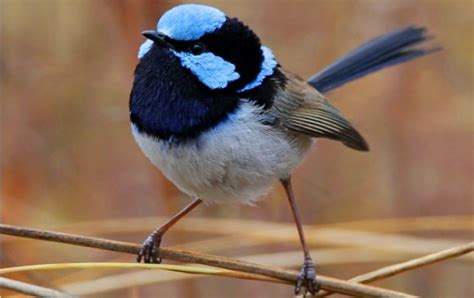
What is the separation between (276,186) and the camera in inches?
123

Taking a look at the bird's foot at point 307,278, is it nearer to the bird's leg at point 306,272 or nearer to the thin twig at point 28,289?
the bird's leg at point 306,272

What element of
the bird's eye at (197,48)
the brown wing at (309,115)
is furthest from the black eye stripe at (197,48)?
the brown wing at (309,115)

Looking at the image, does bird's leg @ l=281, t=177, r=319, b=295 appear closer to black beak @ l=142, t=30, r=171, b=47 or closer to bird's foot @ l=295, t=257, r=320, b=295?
bird's foot @ l=295, t=257, r=320, b=295

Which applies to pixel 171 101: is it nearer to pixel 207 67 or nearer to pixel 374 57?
pixel 207 67

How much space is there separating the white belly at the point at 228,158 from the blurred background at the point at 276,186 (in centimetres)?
38

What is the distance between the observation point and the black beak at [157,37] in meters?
2.06

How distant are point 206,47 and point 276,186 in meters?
1.08

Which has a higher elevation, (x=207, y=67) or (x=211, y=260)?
(x=207, y=67)

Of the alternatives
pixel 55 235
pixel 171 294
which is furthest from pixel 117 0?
pixel 55 235

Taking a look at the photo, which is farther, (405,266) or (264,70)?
(264,70)

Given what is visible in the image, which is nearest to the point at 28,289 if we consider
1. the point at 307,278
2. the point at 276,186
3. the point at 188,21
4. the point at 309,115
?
the point at 188,21

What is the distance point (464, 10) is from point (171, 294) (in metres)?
1.72

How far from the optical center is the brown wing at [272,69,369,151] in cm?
240

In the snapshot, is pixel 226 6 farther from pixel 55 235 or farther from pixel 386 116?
pixel 55 235
